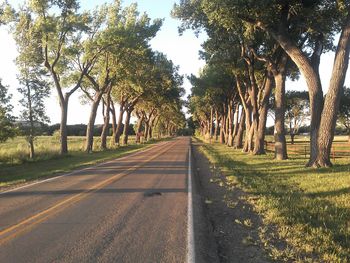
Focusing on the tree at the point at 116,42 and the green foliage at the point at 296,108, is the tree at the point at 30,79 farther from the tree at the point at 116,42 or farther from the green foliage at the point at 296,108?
the green foliage at the point at 296,108

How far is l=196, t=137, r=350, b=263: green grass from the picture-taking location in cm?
692

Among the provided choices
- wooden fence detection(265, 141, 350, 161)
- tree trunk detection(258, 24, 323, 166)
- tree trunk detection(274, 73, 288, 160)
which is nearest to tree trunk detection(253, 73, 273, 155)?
wooden fence detection(265, 141, 350, 161)

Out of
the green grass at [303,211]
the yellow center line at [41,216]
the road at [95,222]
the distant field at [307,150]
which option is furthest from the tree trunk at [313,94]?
the yellow center line at [41,216]

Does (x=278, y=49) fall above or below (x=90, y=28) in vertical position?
below

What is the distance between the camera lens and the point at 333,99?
17703 mm

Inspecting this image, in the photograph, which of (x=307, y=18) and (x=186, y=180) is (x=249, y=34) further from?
(x=186, y=180)

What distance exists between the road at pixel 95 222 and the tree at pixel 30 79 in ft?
56.2

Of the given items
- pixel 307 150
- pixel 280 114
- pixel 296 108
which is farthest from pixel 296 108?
pixel 280 114

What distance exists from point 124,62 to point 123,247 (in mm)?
37001

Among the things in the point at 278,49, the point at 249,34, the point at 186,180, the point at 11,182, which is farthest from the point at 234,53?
the point at 11,182

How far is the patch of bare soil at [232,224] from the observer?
22.7 feet

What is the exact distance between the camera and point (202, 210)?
424 inches

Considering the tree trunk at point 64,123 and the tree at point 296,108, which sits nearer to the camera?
the tree trunk at point 64,123

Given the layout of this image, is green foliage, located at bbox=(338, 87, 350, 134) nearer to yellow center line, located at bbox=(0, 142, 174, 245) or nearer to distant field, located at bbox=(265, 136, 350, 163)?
distant field, located at bbox=(265, 136, 350, 163)
